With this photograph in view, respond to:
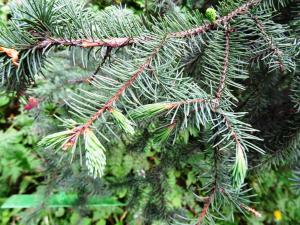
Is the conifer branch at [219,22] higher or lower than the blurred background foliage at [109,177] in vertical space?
higher

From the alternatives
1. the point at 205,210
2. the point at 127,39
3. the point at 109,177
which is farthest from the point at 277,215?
the point at 127,39

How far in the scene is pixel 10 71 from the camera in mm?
528

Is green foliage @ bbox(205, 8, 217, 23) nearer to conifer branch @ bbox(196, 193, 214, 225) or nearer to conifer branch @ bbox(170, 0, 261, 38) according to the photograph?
conifer branch @ bbox(170, 0, 261, 38)

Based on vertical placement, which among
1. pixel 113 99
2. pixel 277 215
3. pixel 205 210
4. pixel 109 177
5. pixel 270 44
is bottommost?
pixel 277 215

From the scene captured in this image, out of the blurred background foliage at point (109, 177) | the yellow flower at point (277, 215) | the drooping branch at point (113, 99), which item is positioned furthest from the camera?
the yellow flower at point (277, 215)

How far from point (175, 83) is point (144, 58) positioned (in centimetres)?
8

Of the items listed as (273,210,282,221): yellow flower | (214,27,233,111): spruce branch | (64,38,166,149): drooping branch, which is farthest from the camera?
(273,210,282,221): yellow flower

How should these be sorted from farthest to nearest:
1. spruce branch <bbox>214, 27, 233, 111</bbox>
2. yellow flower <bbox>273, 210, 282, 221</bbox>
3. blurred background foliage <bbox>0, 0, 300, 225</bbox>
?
yellow flower <bbox>273, 210, 282, 221</bbox> < blurred background foliage <bbox>0, 0, 300, 225</bbox> < spruce branch <bbox>214, 27, 233, 111</bbox>

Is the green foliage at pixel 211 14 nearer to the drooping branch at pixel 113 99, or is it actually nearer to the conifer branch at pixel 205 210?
the drooping branch at pixel 113 99

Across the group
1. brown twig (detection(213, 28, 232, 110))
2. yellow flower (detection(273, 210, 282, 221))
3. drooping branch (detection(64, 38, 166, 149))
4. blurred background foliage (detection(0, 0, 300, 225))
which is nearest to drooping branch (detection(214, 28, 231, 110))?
brown twig (detection(213, 28, 232, 110))

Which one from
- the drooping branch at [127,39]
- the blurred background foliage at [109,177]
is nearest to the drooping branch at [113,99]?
the drooping branch at [127,39]

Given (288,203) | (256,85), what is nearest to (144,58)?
(256,85)

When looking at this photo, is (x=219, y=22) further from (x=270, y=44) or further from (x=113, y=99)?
(x=113, y=99)

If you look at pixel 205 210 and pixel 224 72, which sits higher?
pixel 224 72
